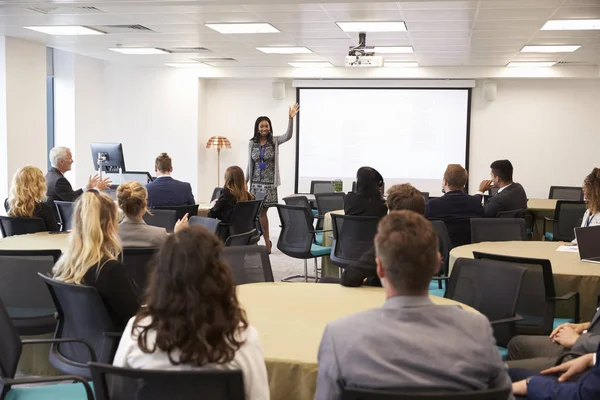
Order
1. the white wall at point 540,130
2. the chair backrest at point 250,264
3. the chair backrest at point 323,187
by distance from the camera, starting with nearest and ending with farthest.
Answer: the chair backrest at point 250,264 → the chair backrest at point 323,187 → the white wall at point 540,130

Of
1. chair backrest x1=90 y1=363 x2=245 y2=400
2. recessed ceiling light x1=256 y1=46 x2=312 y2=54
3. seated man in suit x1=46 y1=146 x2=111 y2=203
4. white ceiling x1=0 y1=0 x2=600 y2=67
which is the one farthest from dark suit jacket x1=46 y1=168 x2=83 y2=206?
chair backrest x1=90 y1=363 x2=245 y2=400

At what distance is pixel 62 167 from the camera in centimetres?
711

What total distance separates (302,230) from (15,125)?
4506 mm

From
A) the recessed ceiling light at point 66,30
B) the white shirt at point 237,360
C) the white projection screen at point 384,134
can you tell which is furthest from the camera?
the white projection screen at point 384,134

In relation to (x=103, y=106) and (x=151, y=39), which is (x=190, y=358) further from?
(x=103, y=106)

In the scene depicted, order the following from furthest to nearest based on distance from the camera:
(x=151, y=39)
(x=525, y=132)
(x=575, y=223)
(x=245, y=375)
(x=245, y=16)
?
1. (x=525, y=132)
2. (x=151, y=39)
3. (x=575, y=223)
4. (x=245, y=16)
5. (x=245, y=375)

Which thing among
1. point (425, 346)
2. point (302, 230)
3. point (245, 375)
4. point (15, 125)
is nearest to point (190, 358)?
point (245, 375)

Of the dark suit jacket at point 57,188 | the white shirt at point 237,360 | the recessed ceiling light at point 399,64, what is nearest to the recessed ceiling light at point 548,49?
the recessed ceiling light at point 399,64

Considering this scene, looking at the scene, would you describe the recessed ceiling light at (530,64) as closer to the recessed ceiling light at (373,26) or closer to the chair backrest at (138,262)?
the recessed ceiling light at (373,26)

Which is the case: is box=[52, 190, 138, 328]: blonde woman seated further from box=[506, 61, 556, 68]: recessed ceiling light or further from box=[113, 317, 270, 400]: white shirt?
box=[506, 61, 556, 68]: recessed ceiling light

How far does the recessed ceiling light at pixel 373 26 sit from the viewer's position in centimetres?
726

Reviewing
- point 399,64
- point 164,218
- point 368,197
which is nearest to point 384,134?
point 399,64

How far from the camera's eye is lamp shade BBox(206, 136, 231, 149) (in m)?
12.0

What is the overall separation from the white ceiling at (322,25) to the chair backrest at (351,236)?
1.95 metres
